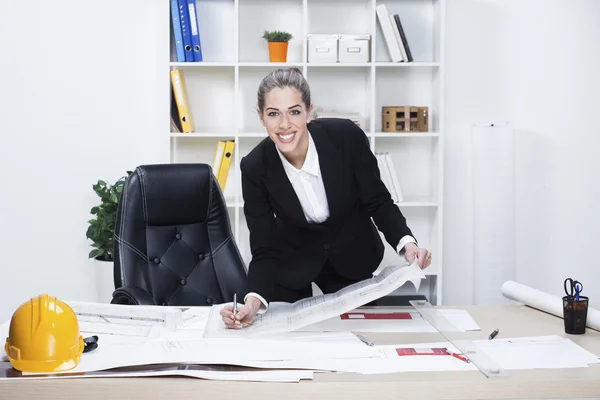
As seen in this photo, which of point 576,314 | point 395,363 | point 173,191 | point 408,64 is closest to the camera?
point 395,363

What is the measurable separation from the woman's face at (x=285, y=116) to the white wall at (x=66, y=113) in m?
2.24

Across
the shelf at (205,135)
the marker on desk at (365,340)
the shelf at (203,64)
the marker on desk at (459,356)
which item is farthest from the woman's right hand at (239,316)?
the shelf at (203,64)

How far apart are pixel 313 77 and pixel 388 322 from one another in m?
2.52

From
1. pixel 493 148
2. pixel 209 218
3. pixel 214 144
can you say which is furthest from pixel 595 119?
pixel 209 218

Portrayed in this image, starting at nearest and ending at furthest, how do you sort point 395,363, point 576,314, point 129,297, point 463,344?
point 395,363, point 463,344, point 576,314, point 129,297

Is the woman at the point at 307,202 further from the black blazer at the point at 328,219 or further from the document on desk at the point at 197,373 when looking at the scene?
the document on desk at the point at 197,373

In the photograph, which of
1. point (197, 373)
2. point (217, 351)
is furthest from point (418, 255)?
point (197, 373)

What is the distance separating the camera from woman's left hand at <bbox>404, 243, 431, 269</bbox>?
1.95 m

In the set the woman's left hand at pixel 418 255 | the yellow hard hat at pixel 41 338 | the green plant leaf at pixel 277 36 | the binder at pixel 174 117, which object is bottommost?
the yellow hard hat at pixel 41 338

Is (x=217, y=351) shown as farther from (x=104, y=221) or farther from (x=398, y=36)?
(x=398, y=36)

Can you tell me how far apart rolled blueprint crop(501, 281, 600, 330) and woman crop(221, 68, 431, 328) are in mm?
367

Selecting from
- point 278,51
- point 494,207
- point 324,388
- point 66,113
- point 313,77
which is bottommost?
point 324,388

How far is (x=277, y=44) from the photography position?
4012 millimetres

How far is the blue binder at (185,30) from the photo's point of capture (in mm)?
3879
